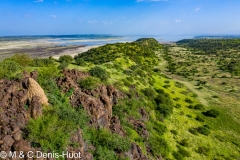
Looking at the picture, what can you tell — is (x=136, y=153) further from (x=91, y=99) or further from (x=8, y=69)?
(x=8, y=69)

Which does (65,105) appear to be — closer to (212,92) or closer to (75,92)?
(75,92)

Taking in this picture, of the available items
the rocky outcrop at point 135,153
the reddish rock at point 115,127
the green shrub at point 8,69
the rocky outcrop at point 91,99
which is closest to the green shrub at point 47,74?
the rocky outcrop at point 91,99

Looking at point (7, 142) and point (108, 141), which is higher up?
point (7, 142)

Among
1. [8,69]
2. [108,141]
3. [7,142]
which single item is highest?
[8,69]

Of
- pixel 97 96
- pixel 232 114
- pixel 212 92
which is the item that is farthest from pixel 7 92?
pixel 212 92

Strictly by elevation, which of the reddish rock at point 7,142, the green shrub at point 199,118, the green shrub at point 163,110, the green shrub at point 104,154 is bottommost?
the green shrub at point 199,118

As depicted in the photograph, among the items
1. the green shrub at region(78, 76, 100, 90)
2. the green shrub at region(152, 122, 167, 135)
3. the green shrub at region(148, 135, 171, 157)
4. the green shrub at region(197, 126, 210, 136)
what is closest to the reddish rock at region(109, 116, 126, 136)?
the green shrub at region(148, 135, 171, 157)

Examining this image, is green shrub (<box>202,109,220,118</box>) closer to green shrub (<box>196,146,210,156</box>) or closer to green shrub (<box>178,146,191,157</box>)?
green shrub (<box>196,146,210,156</box>)

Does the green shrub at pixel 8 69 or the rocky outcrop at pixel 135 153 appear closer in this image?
the rocky outcrop at pixel 135 153

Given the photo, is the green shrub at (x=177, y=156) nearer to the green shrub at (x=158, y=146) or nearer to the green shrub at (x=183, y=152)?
the green shrub at (x=183, y=152)

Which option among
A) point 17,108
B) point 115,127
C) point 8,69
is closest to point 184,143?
point 115,127
